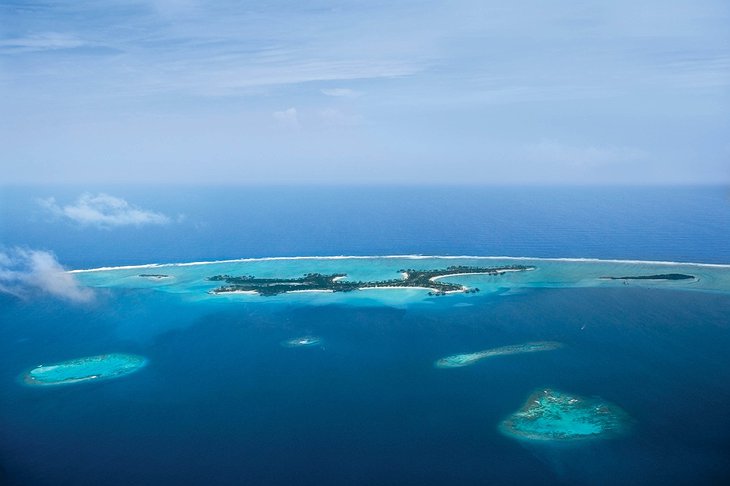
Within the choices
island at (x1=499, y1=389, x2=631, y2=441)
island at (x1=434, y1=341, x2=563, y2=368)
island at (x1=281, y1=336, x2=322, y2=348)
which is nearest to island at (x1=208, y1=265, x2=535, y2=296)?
island at (x1=281, y1=336, x2=322, y2=348)

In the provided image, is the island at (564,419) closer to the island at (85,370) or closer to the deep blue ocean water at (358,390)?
the deep blue ocean water at (358,390)

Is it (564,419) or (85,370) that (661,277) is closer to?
(564,419)

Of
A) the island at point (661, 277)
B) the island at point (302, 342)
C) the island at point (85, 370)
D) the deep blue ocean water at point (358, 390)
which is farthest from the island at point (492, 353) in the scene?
the island at point (661, 277)

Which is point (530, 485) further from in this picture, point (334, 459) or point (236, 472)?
point (236, 472)

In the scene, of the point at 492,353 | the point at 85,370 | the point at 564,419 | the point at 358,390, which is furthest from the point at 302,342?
the point at 564,419

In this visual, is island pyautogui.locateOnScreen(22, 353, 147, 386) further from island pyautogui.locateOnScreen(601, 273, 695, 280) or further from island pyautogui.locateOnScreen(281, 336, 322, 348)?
island pyautogui.locateOnScreen(601, 273, 695, 280)

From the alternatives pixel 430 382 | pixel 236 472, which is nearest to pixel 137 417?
pixel 236 472
